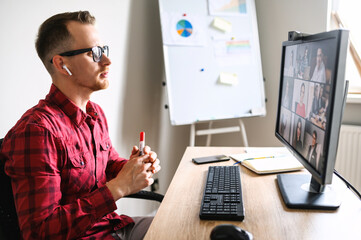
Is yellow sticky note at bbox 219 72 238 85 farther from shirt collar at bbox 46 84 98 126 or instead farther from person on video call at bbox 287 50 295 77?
shirt collar at bbox 46 84 98 126

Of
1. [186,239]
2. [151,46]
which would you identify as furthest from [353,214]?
[151,46]

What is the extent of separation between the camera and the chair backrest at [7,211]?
92 cm

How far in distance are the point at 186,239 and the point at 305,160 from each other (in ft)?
1.39

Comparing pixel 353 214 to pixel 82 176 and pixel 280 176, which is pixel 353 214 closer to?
pixel 280 176

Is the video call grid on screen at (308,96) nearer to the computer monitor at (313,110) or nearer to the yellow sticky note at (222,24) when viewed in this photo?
the computer monitor at (313,110)

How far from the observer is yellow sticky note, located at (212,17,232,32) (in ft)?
7.60

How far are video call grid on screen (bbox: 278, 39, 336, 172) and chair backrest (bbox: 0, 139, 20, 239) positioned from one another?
81 cm

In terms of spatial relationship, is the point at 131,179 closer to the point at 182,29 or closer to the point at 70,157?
the point at 70,157

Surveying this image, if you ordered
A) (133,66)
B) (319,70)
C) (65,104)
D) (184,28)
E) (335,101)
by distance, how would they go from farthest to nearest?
(184,28) < (133,66) < (65,104) < (319,70) < (335,101)

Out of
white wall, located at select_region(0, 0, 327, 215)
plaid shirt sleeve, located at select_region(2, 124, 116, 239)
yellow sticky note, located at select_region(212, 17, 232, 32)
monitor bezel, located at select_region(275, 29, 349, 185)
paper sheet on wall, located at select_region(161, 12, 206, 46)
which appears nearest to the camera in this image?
monitor bezel, located at select_region(275, 29, 349, 185)

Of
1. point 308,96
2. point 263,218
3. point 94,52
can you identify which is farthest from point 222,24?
point 263,218

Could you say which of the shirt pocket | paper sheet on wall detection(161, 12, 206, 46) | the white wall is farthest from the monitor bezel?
paper sheet on wall detection(161, 12, 206, 46)

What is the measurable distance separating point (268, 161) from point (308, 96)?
46 cm

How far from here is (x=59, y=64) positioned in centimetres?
117
